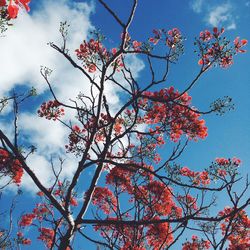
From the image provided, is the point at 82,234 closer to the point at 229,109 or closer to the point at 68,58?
the point at 68,58

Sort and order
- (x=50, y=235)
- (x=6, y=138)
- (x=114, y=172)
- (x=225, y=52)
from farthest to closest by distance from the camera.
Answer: (x=50, y=235)
(x=114, y=172)
(x=225, y=52)
(x=6, y=138)

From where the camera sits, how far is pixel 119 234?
13852 mm

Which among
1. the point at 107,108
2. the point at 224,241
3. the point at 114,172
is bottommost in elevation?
the point at 224,241

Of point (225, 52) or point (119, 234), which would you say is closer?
point (225, 52)

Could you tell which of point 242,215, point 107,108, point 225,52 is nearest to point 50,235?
point 242,215

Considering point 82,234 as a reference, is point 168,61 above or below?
above

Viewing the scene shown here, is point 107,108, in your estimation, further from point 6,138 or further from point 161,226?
point 161,226

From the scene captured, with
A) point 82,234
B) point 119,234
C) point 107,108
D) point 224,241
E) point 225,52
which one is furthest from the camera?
point 119,234

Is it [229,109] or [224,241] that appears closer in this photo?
[229,109]

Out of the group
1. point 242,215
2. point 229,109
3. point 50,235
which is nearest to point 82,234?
point 229,109

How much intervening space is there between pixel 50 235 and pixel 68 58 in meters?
13.6

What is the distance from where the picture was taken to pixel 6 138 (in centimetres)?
650

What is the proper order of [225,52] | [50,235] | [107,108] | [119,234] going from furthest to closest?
[50,235] → [119,234] → [225,52] → [107,108]

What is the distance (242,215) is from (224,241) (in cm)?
432
